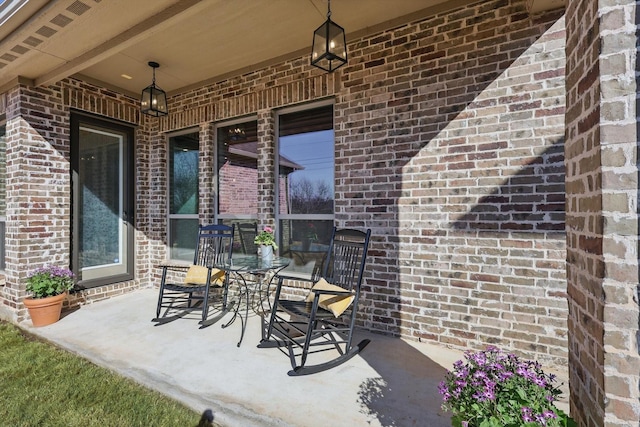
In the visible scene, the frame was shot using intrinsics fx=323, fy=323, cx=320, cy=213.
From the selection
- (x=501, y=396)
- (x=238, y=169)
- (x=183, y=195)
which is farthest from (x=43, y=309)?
(x=501, y=396)

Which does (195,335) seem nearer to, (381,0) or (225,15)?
(225,15)

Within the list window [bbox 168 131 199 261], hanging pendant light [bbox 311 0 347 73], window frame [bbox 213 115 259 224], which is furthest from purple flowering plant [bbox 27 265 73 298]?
hanging pendant light [bbox 311 0 347 73]

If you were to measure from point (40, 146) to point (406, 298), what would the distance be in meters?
4.48

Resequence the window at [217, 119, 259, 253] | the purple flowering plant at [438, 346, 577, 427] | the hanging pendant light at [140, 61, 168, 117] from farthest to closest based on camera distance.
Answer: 1. the window at [217, 119, 259, 253]
2. the hanging pendant light at [140, 61, 168, 117]
3. the purple flowering plant at [438, 346, 577, 427]

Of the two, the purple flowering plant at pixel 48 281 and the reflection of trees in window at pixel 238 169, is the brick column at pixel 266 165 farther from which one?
the purple flowering plant at pixel 48 281

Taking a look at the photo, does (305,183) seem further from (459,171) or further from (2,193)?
(2,193)

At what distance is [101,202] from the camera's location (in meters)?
4.57

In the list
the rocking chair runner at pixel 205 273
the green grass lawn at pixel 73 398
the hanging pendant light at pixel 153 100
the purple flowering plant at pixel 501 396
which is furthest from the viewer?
the hanging pendant light at pixel 153 100

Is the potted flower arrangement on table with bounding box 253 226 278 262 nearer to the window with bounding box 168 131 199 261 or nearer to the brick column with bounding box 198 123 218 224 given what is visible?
the brick column with bounding box 198 123 218 224

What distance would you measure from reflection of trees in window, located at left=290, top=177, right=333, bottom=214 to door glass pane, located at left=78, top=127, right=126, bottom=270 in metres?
2.80

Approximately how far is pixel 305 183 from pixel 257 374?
2128 mm

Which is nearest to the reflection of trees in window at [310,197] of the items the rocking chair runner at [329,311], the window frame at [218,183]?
the rocking chair runner at [329,311]

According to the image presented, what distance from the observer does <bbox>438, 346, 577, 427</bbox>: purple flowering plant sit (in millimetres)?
1130

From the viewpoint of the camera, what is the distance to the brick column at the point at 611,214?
37.9 inches
